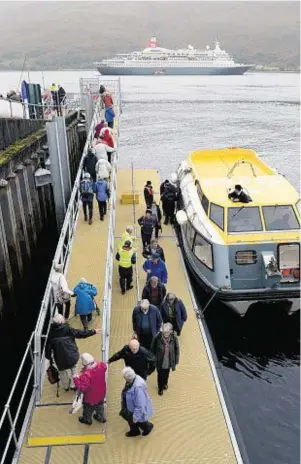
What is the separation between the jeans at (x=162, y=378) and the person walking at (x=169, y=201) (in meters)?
9.13

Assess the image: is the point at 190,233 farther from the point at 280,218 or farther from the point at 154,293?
the point at 154,293

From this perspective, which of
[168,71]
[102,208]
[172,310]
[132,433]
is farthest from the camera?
[168,71]

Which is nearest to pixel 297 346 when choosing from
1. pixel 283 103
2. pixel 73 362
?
pixel 73 362

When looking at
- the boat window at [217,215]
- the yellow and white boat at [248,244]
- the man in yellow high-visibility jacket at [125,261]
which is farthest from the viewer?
the boat window at [217,215]

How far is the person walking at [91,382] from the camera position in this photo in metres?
7.18

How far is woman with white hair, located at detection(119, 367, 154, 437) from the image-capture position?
712 centimetres

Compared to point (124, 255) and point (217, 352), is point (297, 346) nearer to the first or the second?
point (217, 352)

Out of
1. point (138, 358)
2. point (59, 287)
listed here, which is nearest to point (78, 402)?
point (138, 358)

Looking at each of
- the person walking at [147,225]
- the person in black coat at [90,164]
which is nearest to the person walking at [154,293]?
the person walking at [147,225]

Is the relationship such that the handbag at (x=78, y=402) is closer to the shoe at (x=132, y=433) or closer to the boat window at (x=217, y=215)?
the shoe at (x=132, y=433)

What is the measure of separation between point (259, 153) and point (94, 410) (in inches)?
1341

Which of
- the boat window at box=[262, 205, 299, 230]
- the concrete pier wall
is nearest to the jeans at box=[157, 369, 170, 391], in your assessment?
the concrete pier wall

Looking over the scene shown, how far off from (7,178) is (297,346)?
9.34 meters

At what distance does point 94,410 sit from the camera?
25.7 feet
